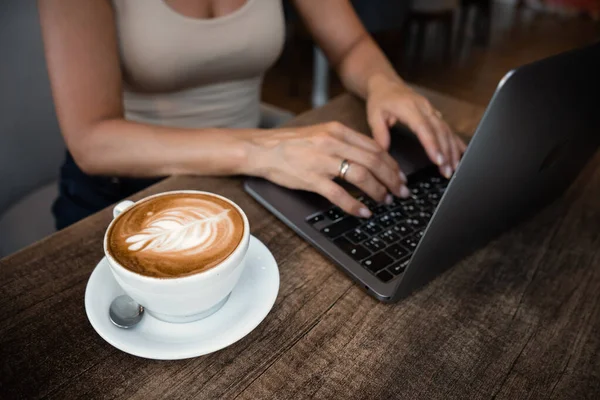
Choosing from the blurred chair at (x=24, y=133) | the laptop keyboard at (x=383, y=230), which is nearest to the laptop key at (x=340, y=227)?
the laptop keyboard at (x=383, y=230)

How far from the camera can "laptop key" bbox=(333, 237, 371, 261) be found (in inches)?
21.9

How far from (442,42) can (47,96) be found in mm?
3126

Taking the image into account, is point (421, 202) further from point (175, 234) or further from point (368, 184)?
point (175, 234)

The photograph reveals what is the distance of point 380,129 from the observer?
2.58ft

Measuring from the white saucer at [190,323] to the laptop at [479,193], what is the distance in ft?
0.32

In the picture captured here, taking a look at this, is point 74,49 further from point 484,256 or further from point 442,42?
point 442,42

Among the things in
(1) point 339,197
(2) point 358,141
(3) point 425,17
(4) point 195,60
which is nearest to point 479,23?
(3) point 425,17

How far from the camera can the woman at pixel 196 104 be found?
677 mm

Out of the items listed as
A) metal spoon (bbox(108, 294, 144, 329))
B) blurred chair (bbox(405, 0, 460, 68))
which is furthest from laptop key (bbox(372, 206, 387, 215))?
blurred chair (bbox(405, 0, 460, 68))

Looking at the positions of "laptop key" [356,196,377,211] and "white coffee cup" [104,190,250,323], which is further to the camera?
"laptop key" [356,196,377,211]

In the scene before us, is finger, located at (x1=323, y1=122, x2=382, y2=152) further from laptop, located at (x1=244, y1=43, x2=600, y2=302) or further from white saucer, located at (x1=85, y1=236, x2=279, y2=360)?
white saucer, located at (x1=85, y1=236, x2=279, y2=360)

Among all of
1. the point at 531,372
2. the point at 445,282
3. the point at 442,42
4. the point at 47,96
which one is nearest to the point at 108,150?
the point at 47,96

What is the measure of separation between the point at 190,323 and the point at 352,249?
0.66ft

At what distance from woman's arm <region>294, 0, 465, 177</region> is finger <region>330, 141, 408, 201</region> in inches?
3.6
